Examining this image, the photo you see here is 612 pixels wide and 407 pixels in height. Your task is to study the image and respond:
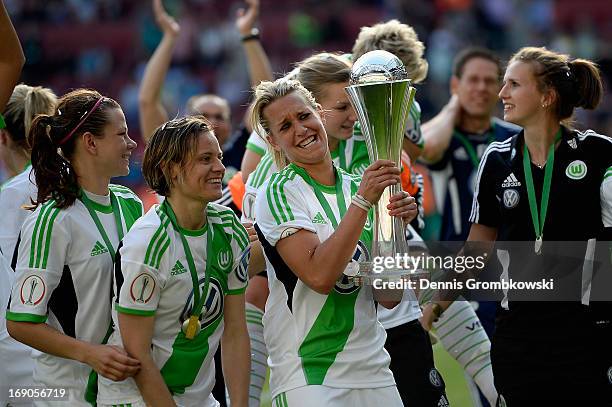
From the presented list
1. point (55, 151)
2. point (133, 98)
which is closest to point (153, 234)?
point (55, 151)

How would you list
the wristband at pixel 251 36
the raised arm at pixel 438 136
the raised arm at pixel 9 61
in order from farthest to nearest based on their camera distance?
the wristband at pixel 251 36 → the raised arm at pixel 438 136 → the raised arm at pixel 9 61

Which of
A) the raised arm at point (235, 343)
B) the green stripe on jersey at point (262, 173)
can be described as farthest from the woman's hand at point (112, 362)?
the green stripe on jersey at point (262, 173)

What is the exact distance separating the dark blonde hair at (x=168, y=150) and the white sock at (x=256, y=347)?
1408 mm

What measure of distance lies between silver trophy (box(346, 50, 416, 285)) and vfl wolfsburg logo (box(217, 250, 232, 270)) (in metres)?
0.50

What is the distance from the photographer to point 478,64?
6.97 m

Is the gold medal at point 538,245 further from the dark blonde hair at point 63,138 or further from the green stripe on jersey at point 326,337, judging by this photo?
the dark blonde hair at point 63,138

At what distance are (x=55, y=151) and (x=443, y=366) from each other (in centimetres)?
583

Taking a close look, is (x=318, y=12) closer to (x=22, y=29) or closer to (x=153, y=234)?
(x=22, y=29)

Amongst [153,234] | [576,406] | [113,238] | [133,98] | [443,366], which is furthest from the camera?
[133,98]

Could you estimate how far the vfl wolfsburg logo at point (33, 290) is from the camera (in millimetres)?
3834

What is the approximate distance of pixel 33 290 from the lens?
12.6 feet

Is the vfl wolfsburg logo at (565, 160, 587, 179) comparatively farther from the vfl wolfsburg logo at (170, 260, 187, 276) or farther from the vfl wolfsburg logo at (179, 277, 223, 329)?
the vfl wolfsburg logo at (170, 260, 187, 276)

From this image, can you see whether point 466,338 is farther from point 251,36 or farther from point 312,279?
point 251,36

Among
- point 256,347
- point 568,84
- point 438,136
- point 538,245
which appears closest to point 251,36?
point 438,136
